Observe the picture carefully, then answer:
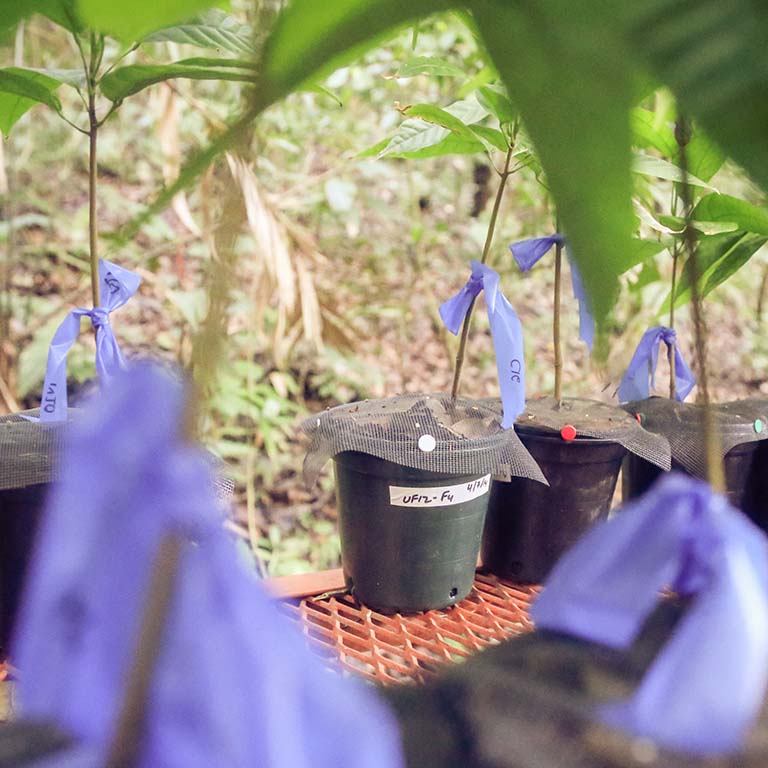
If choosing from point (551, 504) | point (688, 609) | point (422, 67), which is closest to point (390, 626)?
point (551, 504)

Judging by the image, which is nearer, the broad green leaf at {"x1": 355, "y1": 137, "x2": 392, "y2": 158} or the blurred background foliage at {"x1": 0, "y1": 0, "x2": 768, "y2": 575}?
the broad green leaf at {"x1": 355, "y1": 137, "x2": 392, "y2": 158}

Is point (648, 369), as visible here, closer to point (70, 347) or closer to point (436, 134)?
point (436, 134)

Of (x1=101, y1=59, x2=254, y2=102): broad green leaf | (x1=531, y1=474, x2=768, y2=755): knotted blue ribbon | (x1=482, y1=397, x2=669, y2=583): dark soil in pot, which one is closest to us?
(x1=531, y1=474, x2=768, y2=755): knotted blue ribbon

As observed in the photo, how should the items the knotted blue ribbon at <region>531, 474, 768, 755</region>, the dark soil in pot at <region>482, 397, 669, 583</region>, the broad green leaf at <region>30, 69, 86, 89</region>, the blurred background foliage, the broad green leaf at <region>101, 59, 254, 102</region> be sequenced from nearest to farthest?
the knotted blue ribbon at <region>531, 474, 768, 755</region> < the broad green leaf at <region>101, 59, 254, 102</region> < the broad green leaf at <region>30, 69, 86, 89</region> < the dark soil in pot at <region>482, 397, 669, 583</region> < the blurred background foliage

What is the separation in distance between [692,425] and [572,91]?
858mm

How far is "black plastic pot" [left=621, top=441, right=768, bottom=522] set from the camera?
3.18 ft

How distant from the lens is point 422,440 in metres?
0.79

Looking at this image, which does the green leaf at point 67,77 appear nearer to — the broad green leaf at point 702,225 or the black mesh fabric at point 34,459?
the black mesh fabric at point 34,459

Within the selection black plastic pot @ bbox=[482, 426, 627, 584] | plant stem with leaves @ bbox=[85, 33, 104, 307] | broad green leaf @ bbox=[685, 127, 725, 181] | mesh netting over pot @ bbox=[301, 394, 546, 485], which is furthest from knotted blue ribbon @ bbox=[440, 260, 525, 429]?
plant stem with leaves @ bbox=[85, 33, 104, 307]

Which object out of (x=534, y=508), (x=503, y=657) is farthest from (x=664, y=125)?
(x=503, y=657)

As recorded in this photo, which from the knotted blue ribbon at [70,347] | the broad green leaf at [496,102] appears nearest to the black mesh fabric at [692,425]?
the broad green leaf at [496,102]

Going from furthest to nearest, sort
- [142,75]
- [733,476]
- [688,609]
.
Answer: [733,476] < [142,75] < [688,609]

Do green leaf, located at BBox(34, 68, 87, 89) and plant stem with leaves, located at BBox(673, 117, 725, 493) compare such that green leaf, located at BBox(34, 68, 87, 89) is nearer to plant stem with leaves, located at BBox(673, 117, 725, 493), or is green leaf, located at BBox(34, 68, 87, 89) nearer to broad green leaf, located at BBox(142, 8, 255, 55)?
broad green leaf, located at BBox(142, 8, 255, 55)

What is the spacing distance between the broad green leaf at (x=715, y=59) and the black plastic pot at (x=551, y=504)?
2.52 feet
